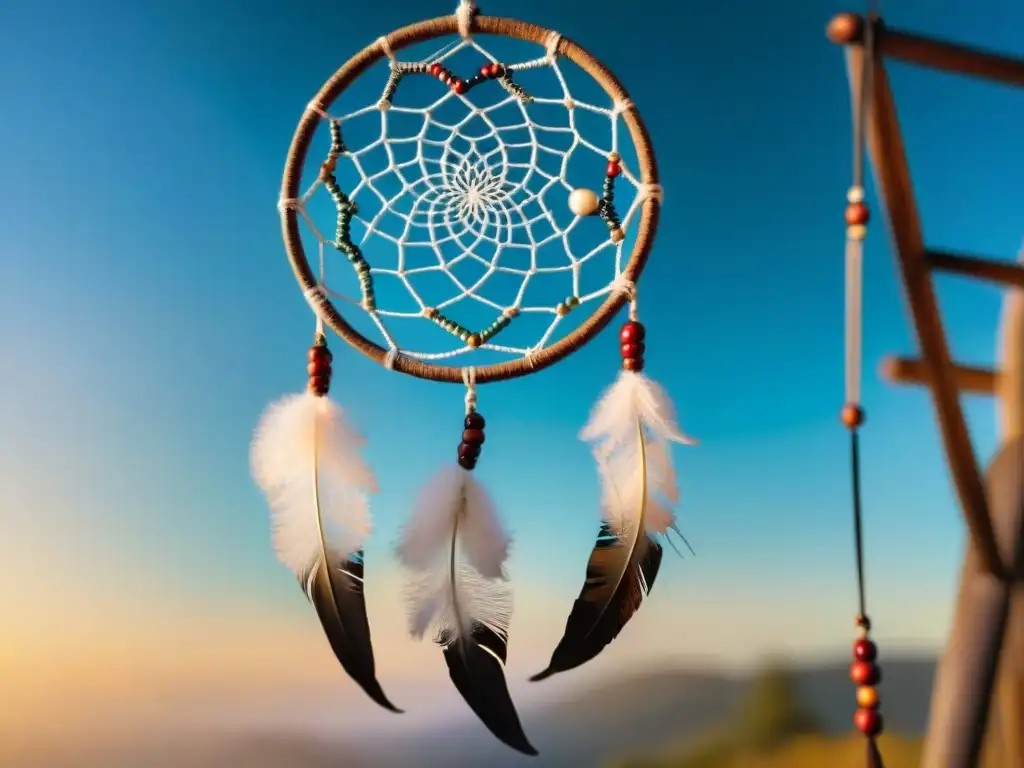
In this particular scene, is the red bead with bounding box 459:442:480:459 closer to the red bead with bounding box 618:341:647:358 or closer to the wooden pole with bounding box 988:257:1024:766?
the red bead with bounding box 618:341:647:358

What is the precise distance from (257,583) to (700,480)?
574 millimetres

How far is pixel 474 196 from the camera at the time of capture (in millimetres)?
905

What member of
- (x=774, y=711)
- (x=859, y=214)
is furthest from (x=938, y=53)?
(x=774, y=711)

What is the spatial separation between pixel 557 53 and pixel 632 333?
12.0 inches

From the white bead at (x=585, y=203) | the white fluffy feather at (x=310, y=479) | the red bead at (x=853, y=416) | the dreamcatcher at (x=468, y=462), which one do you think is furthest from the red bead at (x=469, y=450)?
the red bead at (x=853, y=416)

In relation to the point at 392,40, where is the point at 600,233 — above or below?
below

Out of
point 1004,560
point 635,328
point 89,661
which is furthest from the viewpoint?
point 89,661

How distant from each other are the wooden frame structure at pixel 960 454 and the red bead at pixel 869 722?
0.05 metres

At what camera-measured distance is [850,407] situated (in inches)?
23.1

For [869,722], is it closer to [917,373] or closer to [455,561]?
[917,373]

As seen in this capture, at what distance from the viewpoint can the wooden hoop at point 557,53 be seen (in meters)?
0.84

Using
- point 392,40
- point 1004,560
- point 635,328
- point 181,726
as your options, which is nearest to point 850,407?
point 1004,560

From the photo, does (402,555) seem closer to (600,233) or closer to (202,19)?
(600,233)

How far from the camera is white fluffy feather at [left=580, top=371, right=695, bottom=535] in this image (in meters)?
0.83
